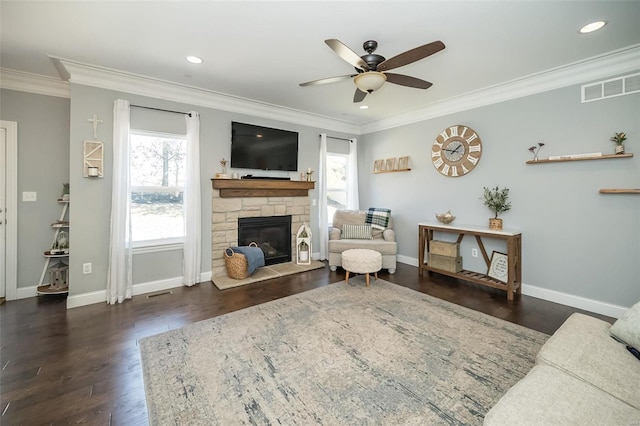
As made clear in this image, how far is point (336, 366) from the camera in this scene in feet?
6.56

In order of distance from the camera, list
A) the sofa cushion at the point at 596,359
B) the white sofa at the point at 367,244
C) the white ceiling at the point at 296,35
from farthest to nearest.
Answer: the white sofa at the point at 367,244, the white ceiling at the point at 296,35, the sofa cushion at the point at 596,359

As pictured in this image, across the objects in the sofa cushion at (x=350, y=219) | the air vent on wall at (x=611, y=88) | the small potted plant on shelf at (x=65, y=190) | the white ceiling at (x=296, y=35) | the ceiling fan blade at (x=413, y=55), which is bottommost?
the sofa cushion at (x=350, y=219)

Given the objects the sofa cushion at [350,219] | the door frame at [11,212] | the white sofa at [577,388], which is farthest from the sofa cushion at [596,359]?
the door frame at [11,212]

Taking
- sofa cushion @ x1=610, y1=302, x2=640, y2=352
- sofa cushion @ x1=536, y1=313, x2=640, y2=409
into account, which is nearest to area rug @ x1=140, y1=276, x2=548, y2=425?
sofa cushion @ x1=536, y1=313, x2=640, y2=409

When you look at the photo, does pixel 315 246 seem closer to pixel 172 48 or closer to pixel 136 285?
pixel 136 285

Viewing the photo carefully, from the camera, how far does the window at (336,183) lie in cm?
541

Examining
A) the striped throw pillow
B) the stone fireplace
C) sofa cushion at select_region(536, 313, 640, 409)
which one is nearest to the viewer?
sofa cushion at select_region(536, 313, 640, 409)

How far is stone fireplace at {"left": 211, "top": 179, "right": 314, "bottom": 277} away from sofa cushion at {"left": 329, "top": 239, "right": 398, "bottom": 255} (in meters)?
0.82

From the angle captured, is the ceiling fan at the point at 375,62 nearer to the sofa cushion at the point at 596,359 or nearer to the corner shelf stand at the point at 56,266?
the sofa cushion at the point at 596,359

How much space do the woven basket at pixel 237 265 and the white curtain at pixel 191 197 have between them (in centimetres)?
48

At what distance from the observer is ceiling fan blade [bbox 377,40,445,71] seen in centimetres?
194

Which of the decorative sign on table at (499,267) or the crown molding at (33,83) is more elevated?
the crown molding at (33,83)

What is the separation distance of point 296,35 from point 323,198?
119 inches

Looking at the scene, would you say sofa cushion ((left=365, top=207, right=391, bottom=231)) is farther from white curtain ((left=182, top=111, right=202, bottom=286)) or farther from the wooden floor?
white curtain ((left=182, top=111, right=202, bottom=286))
